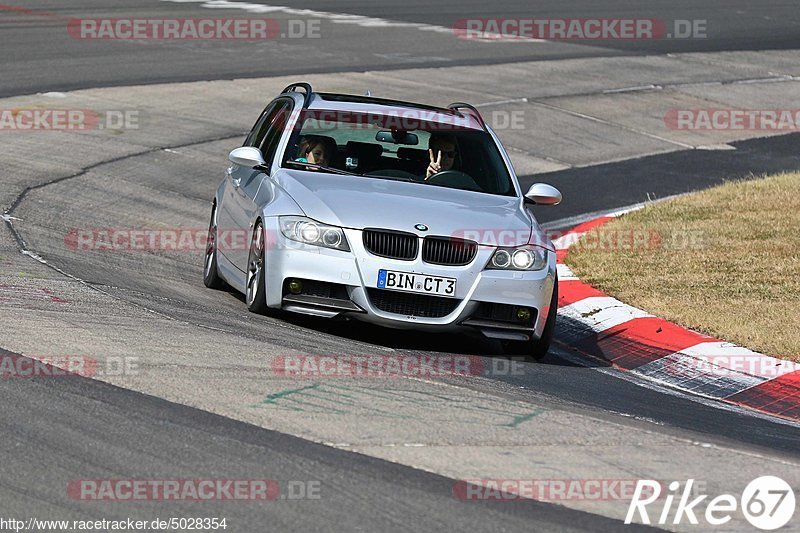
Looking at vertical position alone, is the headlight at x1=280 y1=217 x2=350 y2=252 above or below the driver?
below

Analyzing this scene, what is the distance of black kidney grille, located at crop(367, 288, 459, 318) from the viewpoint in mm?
8867

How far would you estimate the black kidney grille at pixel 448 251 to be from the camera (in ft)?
29.3

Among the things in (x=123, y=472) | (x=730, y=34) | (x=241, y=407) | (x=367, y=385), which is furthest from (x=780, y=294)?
(x=730, y=34)

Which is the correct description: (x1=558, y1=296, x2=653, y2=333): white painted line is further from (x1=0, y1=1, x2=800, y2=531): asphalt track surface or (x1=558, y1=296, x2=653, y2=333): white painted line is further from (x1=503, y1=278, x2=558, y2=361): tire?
(x1=503, y1=278, x2=558, y2=361): tire

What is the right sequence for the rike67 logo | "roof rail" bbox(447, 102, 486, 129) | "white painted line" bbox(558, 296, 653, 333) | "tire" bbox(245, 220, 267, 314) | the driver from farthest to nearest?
"roof rail" bbox(447, 102, 486, 129), "white painted line" bbox(558, 296, 653, 333), the driver, "tire" bbox(245, 220, 267, 314), the rike67 logo

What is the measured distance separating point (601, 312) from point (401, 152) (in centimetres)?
200

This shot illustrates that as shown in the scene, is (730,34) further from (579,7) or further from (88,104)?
(88,104)

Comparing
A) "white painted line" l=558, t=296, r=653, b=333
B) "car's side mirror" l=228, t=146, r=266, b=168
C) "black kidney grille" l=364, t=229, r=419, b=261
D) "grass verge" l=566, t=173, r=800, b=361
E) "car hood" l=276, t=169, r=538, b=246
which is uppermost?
"car's side mirror" l=228, t=146, r=266, b=168

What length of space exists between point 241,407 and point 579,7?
26.6 metres

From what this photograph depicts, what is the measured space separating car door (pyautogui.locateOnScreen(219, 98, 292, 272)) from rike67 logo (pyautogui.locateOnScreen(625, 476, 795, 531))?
4395 mm

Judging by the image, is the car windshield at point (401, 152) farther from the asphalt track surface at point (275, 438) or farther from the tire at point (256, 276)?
the asphalt track surface at point (275, 438)

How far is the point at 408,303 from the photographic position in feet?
29.2

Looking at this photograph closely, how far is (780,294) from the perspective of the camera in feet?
37.0

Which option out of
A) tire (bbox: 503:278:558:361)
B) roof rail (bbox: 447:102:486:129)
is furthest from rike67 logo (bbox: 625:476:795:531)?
roof rail (bbox: 447:102:486:129)
